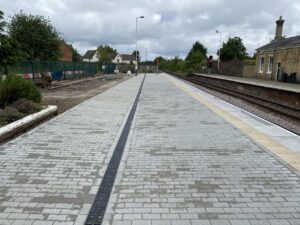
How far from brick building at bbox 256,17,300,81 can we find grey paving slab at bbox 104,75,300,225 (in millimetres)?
27364

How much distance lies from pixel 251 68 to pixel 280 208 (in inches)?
1763

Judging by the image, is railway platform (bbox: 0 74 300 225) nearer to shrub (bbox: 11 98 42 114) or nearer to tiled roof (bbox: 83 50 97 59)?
shrub (bbox: 11 98 42 114)

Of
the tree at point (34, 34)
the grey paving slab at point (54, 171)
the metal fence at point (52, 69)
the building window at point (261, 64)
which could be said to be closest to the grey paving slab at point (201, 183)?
the grey paving slab at point (54, 171)

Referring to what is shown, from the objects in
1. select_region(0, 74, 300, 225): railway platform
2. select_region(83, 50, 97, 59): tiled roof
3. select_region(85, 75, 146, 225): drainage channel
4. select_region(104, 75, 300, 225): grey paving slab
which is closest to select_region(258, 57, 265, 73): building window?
select_region(0, 74, 300, 225): railway platform

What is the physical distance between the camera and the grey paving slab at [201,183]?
3607 millimetres

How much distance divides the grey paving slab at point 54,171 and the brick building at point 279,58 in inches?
1112

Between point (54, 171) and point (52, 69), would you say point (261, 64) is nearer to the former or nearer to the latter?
point (52, 69)

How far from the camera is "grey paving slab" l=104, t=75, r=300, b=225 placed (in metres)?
3.61

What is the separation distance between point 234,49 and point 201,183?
76530mm

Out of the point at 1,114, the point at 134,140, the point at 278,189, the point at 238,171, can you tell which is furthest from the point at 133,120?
the point at 278,189

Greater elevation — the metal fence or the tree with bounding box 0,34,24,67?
the tree with bounding box 0,34,24,67

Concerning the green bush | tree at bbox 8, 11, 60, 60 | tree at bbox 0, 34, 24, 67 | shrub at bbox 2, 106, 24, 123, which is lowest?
shrub at bbox 2, 106, 24, 123

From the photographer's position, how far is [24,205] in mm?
3771

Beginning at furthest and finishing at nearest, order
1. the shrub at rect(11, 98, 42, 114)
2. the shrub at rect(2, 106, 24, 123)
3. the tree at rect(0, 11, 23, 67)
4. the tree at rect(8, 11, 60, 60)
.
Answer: the tree at rect(8, 11, 60, 60) < the tree at rect(0, 11, 23, 67) < the shrub at rect(11, 98, 42, 114) < the shrub at rect(2, 106, 24, 123)
